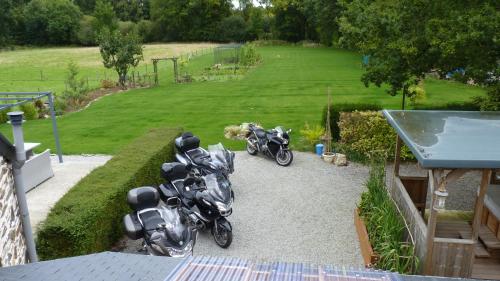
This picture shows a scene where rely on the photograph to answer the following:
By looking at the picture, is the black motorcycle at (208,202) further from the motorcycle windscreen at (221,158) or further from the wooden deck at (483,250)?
the wooden deck at (483,250)

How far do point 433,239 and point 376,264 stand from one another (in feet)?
3.15

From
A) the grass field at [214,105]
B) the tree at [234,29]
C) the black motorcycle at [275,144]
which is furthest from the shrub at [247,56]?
the tree at [234,29]

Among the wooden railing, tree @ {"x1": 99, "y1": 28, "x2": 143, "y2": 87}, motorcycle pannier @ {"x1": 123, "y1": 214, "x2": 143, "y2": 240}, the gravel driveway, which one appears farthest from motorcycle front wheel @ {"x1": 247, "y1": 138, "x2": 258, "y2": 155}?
tree @ {"x1": 99, "y1": 28, "x2": 143, "y2": 87}

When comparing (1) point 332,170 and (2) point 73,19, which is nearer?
(1) point 332,170

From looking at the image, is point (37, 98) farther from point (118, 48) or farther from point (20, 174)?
point (118, 48)

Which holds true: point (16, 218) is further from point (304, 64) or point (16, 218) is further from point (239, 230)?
point (304, 64)

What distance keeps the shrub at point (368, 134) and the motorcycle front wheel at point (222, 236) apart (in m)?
5.31

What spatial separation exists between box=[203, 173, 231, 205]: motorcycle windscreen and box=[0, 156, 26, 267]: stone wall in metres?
2.97

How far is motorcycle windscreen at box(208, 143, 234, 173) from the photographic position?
30.3ft

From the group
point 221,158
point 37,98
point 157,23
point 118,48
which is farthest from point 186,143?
point 157,23

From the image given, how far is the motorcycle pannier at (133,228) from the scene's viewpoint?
6.12m

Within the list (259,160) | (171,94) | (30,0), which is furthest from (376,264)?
(30,0)

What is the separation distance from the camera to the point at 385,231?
6.14 meters

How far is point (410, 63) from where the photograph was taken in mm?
9516
